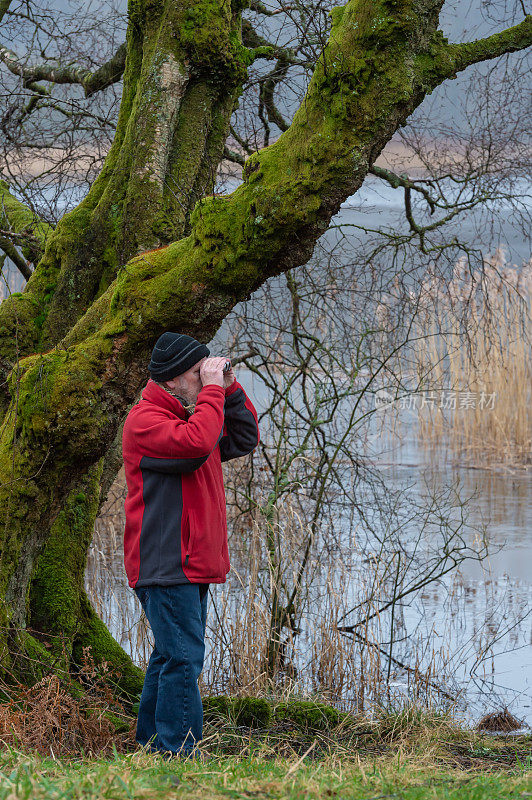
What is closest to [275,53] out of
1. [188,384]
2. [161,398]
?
[188,384]

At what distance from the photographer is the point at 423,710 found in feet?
16.5

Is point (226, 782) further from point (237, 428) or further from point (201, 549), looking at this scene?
point (237, 428)

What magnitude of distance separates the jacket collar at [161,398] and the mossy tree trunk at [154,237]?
0.35m

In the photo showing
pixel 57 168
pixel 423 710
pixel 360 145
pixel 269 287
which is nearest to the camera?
pixel 360 145

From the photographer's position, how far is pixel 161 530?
3400mm

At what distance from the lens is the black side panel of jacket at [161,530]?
11.1 feet

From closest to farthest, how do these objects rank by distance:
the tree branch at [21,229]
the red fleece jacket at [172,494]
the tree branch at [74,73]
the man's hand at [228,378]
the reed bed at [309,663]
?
the red fleece jacket at [172,494]
the man's hand at [228,378]
the reed bed at [309,663]
the tree branch at [21,229]
the tree branch at [74,73]

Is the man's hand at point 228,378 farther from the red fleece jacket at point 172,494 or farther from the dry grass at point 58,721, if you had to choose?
the dry grass at point 58,721

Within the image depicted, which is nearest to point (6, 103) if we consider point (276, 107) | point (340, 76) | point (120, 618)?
point (276, 107)

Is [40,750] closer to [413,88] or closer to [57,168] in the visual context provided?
[413,88]

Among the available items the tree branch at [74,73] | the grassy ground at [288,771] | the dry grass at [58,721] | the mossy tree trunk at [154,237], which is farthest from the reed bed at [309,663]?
the tree branch at [74,73]

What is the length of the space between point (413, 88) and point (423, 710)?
357 cm

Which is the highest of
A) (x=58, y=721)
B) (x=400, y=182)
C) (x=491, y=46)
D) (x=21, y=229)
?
(x=400, y=182)

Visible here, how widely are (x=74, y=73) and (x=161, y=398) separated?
3763 mm
